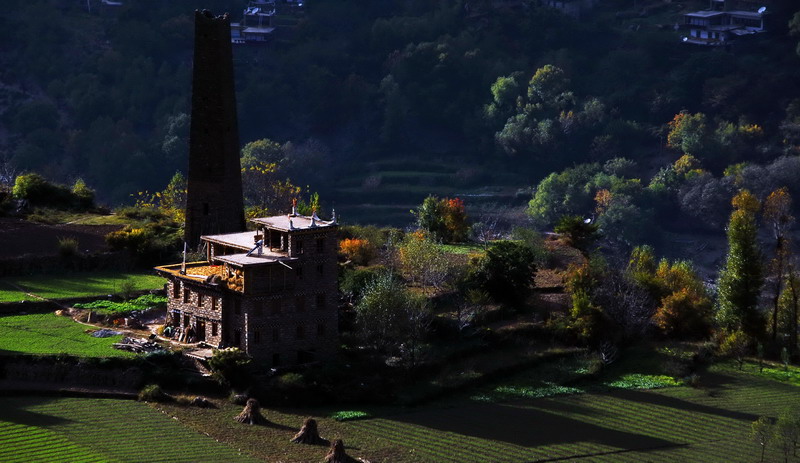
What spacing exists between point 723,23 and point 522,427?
125 m

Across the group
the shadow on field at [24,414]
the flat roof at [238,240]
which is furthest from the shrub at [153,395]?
the flat roof at [238,240]

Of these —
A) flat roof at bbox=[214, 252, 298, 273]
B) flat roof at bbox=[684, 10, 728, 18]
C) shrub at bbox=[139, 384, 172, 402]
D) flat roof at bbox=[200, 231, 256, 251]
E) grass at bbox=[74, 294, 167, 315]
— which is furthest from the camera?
flat roof at bbox=[684, 10, 728, 18]

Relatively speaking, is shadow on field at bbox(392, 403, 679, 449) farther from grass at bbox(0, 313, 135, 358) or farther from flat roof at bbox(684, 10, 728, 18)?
flat roof at bbox(684, 10, 728, 18)

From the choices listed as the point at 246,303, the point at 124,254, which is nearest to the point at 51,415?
the point at 246,303

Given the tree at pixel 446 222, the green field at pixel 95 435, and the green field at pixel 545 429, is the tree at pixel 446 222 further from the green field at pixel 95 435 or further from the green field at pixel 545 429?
the green field at pixel 95 435

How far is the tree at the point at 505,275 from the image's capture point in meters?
81.2

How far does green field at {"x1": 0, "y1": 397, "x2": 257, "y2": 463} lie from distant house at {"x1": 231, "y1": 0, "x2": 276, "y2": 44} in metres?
126

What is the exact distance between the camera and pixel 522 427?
66.5 meters

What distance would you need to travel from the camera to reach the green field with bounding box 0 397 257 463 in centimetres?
5981

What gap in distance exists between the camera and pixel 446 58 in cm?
18425

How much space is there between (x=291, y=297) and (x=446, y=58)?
383 feet

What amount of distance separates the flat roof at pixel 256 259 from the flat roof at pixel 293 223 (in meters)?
1.22

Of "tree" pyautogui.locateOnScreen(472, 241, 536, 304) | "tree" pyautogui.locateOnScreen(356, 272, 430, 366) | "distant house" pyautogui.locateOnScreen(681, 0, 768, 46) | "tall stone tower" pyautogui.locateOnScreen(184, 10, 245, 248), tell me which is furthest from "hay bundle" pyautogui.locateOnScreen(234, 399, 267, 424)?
"distant house" pyautogui.locateOnScreen(681, 0, 768, 46)

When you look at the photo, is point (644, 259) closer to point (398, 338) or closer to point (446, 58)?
point (398, 338)
